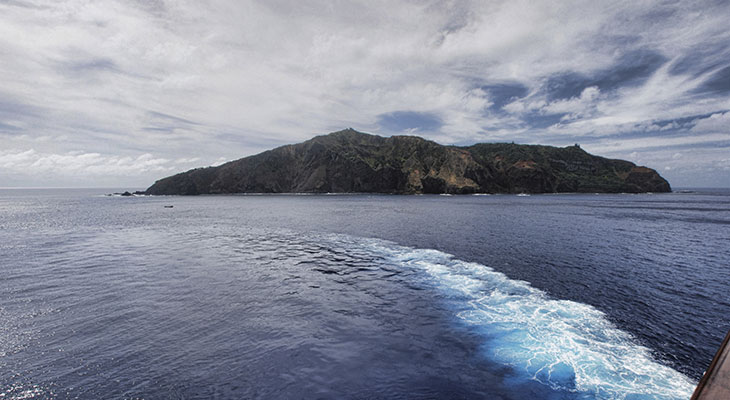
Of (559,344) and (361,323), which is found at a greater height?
(361,323)

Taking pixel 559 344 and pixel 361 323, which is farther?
pixel 361 323

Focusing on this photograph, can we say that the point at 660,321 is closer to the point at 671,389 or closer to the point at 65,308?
the point at 671,389

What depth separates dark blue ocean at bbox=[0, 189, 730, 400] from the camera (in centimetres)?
1145

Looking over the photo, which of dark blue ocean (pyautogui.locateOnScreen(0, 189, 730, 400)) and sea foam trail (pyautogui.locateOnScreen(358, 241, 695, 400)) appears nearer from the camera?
sea foam trail (pyautogui.locateOnScreen(358, 241, 695, 400))

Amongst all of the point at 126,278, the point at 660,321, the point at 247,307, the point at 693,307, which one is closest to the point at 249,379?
the point at 247,307

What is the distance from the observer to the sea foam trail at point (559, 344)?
1127 centimetres

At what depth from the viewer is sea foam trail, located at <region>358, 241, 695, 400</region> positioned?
444 inches

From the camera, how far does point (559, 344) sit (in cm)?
1420

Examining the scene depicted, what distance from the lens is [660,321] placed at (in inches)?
650

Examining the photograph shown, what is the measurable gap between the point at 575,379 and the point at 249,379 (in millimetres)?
12638

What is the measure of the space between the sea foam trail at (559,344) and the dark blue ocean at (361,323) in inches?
3.1

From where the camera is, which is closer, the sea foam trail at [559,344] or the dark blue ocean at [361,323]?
the sea foam trail at [559,344]

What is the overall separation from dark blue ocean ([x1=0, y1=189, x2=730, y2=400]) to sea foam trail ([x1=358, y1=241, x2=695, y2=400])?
0.08m

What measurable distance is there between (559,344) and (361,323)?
960 cm
